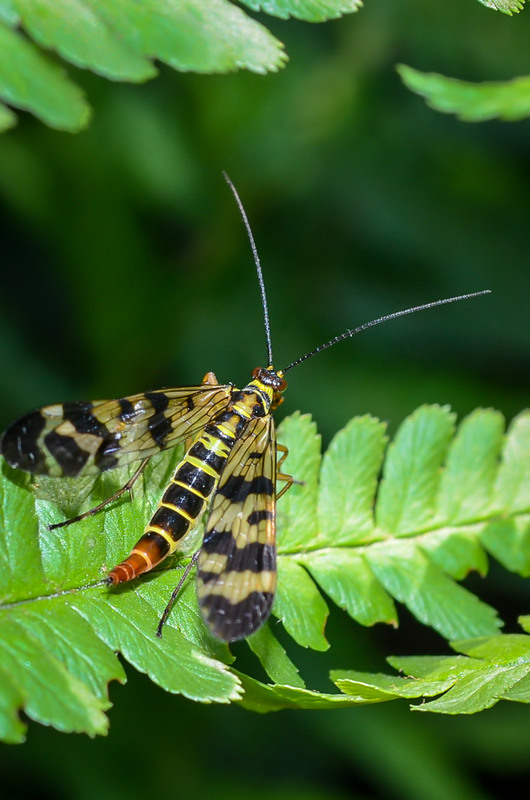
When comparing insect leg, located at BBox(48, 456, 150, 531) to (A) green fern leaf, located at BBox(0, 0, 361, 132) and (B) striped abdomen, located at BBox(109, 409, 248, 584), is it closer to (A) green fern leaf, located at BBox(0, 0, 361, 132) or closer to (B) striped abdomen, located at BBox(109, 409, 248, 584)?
(B) striped abdomen, located at BBox(109, 409, 248, 584)

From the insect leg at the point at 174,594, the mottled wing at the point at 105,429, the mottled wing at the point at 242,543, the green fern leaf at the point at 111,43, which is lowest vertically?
the insect leg at the point at 174,594

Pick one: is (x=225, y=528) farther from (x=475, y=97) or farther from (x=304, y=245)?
(x=304, y=245)

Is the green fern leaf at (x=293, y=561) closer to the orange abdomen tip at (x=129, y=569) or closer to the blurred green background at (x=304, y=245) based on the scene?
the orange abdomen tip at (x=129, y=569)

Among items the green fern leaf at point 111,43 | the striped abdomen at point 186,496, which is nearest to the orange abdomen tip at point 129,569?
the striped abdomen at point 186,496

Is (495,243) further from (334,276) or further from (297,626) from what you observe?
(297,626)

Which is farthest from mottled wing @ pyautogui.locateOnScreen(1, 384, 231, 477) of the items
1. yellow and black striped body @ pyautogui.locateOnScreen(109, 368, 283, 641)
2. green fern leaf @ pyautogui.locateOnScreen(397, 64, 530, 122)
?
green fern leaf @ pyautogui.locateOnScreen(397, 64, 530, 122)

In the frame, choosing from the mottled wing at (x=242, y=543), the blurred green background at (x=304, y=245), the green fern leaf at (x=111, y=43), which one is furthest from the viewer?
the blurred green background at (x=304, y=245)

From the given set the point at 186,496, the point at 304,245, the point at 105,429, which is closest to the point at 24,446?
the point at 105,429
